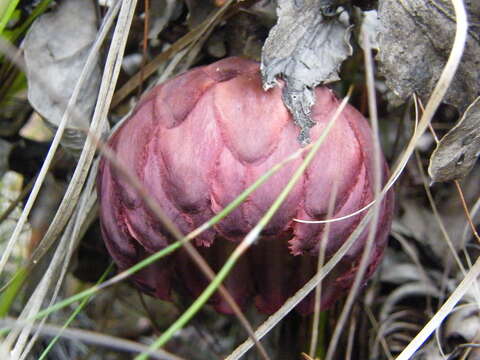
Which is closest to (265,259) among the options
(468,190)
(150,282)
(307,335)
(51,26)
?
(307,335)

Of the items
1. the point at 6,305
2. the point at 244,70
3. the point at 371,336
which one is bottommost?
the point at 371,336

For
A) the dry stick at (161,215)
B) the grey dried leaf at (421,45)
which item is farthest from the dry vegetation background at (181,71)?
the dry stick at (161,215)

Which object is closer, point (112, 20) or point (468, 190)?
point (112, 20)

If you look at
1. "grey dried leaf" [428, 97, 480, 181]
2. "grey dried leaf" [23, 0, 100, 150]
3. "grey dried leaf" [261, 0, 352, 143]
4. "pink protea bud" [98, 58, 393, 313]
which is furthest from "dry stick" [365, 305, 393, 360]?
"grey dried leaf" [23, 0, 100, 150]

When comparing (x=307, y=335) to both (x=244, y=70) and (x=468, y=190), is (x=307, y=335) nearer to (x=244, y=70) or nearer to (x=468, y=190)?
(x=468, y=190)

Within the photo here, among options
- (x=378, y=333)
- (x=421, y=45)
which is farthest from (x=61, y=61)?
(x=378, y=333)

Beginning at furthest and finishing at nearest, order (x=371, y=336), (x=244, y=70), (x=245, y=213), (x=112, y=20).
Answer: (x=371, y=336) < (x=112, y=20) < (x=244, y=70) < (x=245, y=213)

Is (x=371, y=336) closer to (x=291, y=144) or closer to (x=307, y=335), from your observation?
(x=307, y=335)

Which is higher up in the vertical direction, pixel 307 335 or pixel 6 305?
pixel 6 305

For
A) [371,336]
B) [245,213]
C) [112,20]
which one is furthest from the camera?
[371,336]
